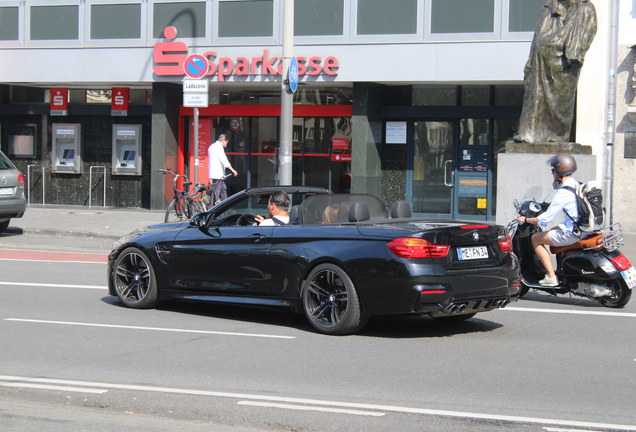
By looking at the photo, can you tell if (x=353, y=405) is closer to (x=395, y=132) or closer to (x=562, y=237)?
(x=562, y=237)

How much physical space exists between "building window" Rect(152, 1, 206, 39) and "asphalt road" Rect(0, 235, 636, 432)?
41.4 feet

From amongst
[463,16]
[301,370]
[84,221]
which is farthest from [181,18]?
[301,370]

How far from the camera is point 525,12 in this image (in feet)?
59.3

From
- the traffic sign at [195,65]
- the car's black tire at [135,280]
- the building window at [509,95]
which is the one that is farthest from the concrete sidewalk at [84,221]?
the building window at [509,95]

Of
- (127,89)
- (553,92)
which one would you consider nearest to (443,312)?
(553,92)

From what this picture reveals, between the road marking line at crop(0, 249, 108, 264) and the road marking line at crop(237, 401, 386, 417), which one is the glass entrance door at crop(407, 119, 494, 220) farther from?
the road marking line at crop(237, 401, 386, 417)

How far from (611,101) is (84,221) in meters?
11.7

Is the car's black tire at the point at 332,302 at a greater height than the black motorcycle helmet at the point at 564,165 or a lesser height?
lesser

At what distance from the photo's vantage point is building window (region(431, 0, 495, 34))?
18.3 m

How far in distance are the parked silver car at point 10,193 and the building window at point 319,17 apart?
24.7 ft

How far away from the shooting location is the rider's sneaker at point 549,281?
912cm

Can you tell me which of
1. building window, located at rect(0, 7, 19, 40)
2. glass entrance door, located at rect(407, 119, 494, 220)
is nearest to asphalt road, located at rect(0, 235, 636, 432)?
glass entrance door, located at rect(407, 119, 494, 220)

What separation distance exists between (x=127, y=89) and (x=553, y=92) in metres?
13.0

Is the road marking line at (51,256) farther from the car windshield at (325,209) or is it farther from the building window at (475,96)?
the building window at (475,96)
